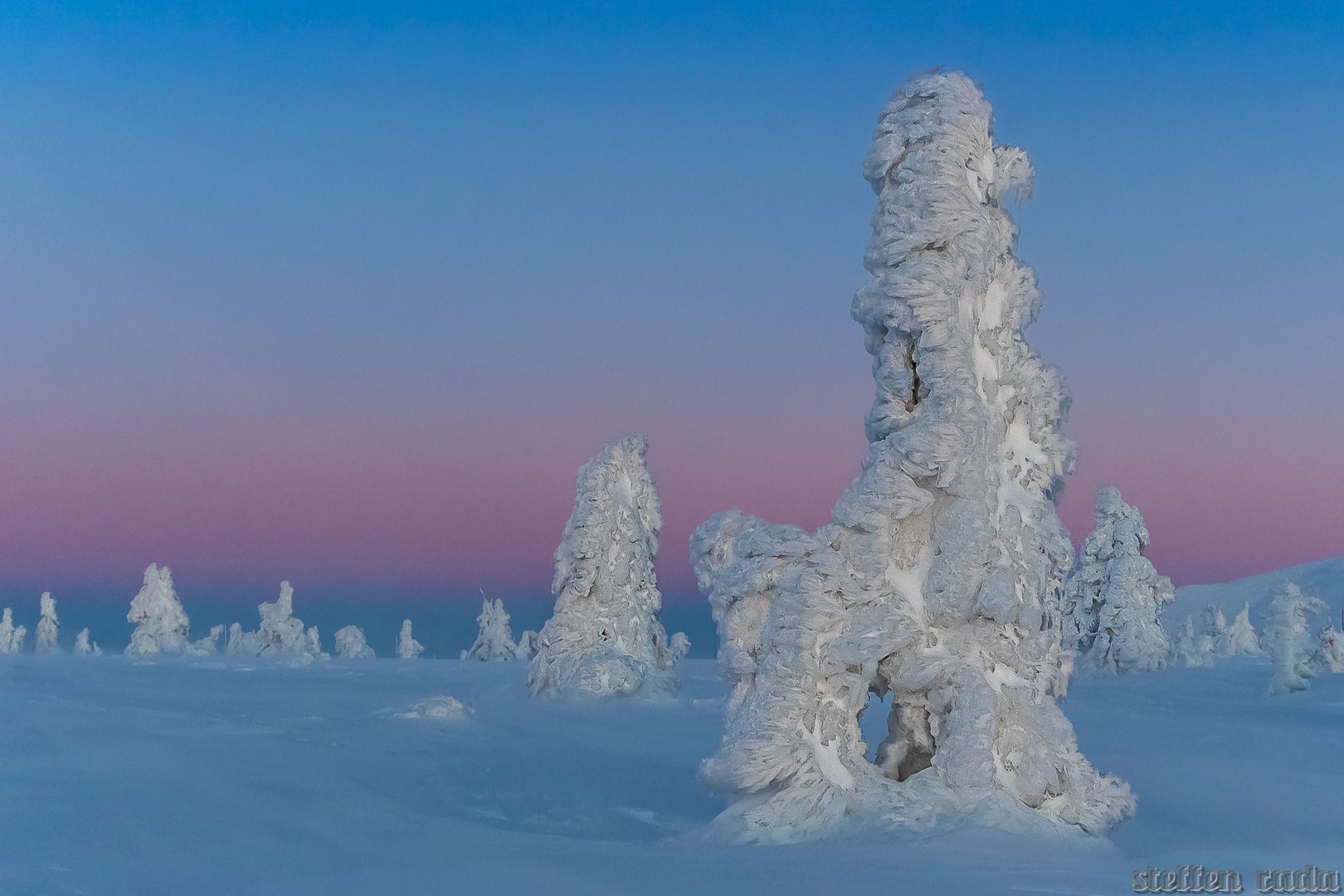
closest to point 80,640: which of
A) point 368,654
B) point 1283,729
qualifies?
point 368,654

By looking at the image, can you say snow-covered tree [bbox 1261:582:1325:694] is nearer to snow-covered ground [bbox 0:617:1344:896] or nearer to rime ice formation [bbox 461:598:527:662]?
snow-covered ground [bbox 0:617:1344:896]

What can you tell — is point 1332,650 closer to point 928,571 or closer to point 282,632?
point 928,571

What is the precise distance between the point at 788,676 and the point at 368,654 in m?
49.1

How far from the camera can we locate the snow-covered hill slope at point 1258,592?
89.2m

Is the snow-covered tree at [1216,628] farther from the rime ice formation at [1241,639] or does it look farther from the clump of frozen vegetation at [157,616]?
the clump of frozen vegetation at [157,616]

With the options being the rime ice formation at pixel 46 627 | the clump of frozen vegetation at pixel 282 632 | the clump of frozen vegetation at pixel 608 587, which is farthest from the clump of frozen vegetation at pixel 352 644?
the clump of frozen vegetation at pixel 608 587

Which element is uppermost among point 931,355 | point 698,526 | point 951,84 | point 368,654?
point 951,84

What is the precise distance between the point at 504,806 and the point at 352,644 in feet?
149

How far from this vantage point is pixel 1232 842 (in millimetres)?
8344

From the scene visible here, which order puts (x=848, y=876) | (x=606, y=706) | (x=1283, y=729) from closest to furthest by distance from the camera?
1. (x=848, y=876)
2. (x=1283, y=729)
3. (x=606, y=706)

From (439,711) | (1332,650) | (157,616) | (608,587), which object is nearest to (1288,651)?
(1332,650)

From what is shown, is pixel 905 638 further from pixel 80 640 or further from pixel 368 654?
pixel 80 640

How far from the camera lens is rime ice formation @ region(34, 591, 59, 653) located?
2111 inches

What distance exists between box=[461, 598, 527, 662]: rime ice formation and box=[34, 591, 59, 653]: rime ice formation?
22.1m
